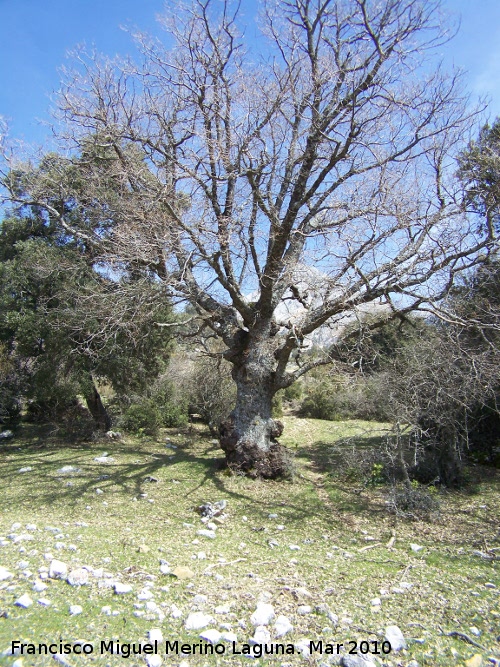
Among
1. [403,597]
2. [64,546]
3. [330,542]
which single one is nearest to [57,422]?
[64,546]

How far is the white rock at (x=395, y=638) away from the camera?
9.94 ft

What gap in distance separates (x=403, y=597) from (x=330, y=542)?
1532 mm

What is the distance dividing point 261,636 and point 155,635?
713 millimetres

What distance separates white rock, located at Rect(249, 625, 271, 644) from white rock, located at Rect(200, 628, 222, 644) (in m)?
0.23

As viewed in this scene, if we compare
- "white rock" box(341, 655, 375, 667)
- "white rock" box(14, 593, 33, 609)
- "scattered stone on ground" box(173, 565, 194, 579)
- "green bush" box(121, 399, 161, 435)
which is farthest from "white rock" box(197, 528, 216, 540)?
"green bush" box(121, 399, 161, 435)

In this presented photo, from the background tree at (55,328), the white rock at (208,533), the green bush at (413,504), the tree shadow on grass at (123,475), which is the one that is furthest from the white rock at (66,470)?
the green bush at (413,504)

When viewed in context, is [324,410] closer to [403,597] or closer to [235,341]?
[235,341]

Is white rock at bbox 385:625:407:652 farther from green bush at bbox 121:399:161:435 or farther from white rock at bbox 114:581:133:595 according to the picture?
green bush at bbox 121:399:161:435

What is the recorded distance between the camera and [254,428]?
7996 mm

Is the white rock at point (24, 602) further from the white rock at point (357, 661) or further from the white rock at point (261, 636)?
the white rock at point (357, 661)

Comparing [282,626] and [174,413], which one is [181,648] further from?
[174,413]

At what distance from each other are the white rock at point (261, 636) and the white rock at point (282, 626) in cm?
7

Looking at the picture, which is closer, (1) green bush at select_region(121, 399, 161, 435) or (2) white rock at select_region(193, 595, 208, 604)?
(2) white rock at select_region(193, 595, 208, 604)

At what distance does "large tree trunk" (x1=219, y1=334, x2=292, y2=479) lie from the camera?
308 inches
